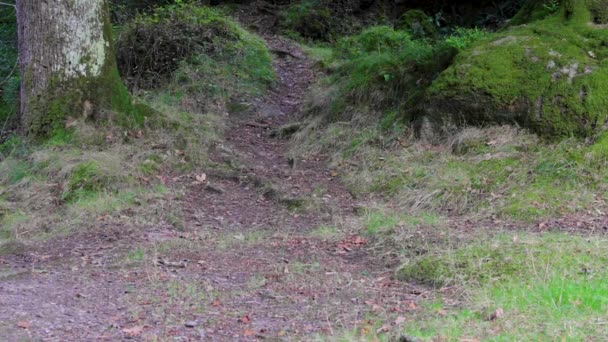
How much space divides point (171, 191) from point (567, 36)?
17.8ft

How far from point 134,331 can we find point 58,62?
5.44 metres

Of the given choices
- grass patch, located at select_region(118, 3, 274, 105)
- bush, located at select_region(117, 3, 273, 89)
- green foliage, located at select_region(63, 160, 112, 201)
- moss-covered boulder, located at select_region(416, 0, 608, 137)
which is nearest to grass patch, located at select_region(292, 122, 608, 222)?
moss-covered boulder, located at select_region(416, 0, 608, 137)

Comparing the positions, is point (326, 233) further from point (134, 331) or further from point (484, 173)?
point (134, 331)

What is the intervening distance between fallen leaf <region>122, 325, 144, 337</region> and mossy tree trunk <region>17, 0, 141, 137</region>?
4.99 meters

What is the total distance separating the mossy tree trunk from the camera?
8.95m

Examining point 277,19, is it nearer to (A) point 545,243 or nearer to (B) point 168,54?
(B) point 168,54

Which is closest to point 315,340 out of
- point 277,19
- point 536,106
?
point 536,106

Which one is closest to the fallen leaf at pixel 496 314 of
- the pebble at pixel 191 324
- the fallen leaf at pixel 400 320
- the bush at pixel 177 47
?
the fallen leaf at pixel 400 320

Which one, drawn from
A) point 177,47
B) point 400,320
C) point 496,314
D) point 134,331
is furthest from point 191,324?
point 177,47

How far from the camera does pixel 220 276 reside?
5.89 m

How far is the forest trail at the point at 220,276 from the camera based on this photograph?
4.78m

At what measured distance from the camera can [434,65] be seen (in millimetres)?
10383

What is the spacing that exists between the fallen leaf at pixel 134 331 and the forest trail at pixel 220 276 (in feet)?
0.04

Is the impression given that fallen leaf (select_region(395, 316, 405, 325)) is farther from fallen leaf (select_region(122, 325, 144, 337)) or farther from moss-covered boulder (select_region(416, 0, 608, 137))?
moss-covered boulder (select_region(416, 0, 608, 137))
